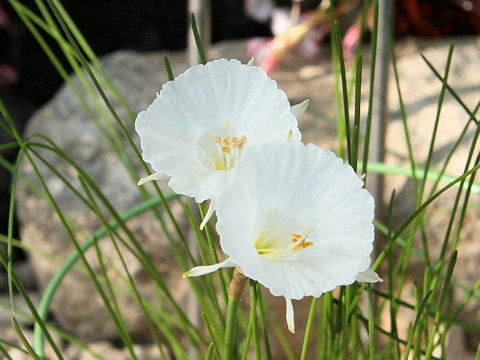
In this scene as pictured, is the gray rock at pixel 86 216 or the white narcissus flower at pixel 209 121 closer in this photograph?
the white narcissus flower at pixel 209 121

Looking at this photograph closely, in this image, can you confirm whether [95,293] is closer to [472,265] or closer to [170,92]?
[472,265]

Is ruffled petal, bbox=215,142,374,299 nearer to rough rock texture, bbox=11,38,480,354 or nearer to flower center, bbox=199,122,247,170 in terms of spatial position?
flower center, bbox=199,122,247,170

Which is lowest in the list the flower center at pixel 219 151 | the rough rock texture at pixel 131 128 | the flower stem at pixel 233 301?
the flower stem at pixel 233 301

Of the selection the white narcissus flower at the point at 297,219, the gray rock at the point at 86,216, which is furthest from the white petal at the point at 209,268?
the gray rock at the point at 86,216

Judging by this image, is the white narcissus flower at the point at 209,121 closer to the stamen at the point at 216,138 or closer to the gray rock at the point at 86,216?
the stamen at the point at 216,138

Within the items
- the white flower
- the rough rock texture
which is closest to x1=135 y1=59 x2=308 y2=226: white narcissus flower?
the white flower

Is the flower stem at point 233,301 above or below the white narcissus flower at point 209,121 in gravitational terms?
below

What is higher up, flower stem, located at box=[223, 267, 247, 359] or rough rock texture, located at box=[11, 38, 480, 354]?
rough rock texture, located at box=[11, 38, 480, 354]

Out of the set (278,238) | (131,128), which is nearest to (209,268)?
(278,238)

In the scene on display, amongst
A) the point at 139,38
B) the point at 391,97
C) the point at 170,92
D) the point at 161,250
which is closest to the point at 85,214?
the point at 161,250
